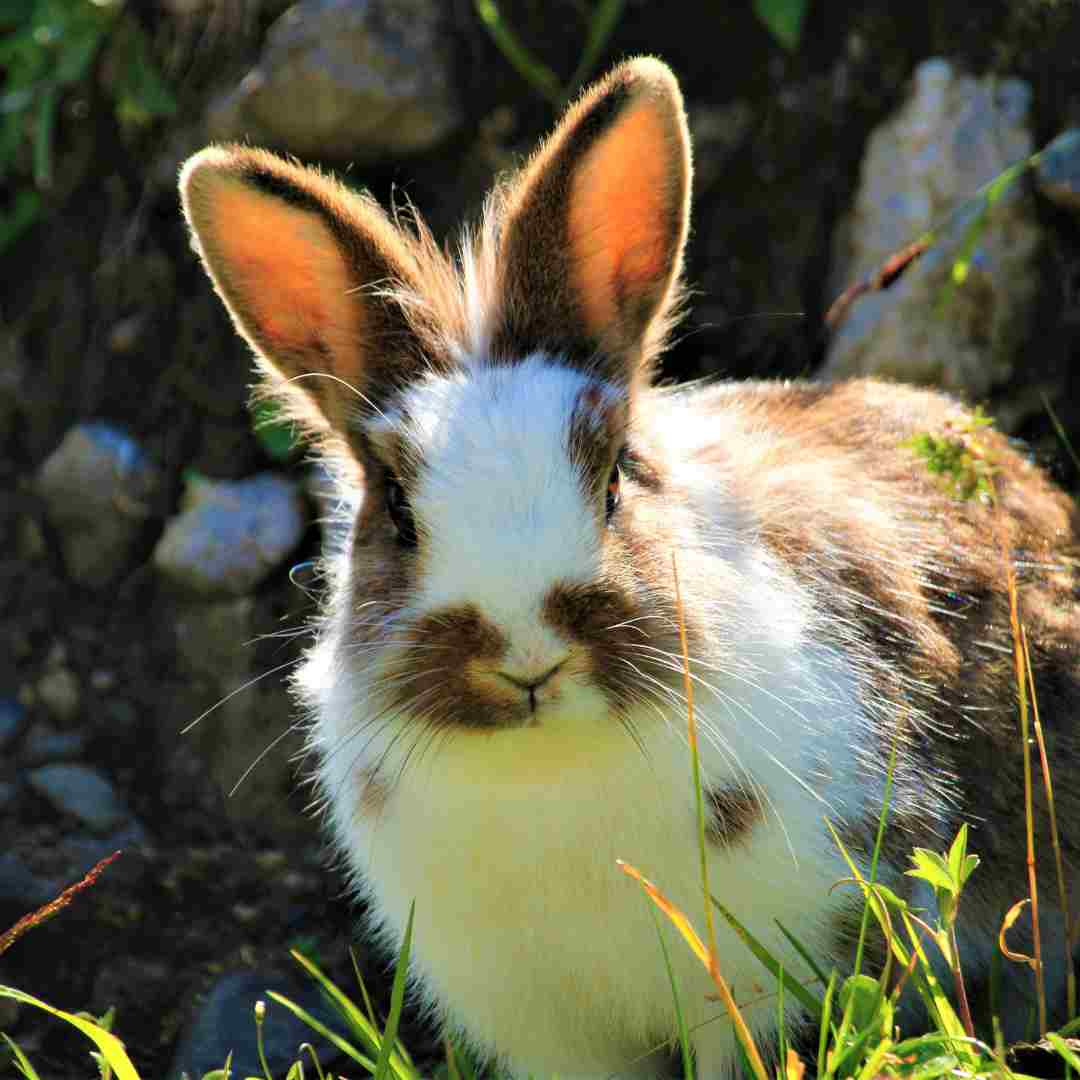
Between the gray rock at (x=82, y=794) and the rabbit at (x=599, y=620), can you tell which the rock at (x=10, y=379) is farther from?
the rabbit at (x=599, y=620)

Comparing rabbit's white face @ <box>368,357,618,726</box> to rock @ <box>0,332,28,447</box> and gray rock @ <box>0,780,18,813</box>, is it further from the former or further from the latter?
rock @ <box>0,332,28,447</box>

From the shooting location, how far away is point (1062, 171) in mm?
4414

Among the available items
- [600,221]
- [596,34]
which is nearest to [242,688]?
[600,221]

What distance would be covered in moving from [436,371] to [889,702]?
1070 millimetres

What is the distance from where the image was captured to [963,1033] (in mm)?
2498

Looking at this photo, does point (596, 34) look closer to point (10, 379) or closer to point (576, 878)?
point (10, 379)

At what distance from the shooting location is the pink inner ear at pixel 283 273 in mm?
3115

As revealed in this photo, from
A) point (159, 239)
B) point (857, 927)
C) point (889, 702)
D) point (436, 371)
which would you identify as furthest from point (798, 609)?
point (159, 239)

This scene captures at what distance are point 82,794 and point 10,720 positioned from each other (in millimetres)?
427

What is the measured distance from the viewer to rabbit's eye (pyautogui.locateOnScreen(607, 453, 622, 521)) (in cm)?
281

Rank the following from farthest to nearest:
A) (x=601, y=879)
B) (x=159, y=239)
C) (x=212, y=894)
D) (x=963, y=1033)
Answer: (x=159, y=239) → (x=212, y=894) → (x=601, y=879) → (x=963, y=1033)

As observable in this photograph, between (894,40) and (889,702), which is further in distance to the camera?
(894,40)

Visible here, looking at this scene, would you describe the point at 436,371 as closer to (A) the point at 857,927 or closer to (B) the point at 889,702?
(B) the point at 889,702

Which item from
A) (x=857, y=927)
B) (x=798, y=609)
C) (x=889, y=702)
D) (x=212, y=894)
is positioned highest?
(x=798, y=609)
